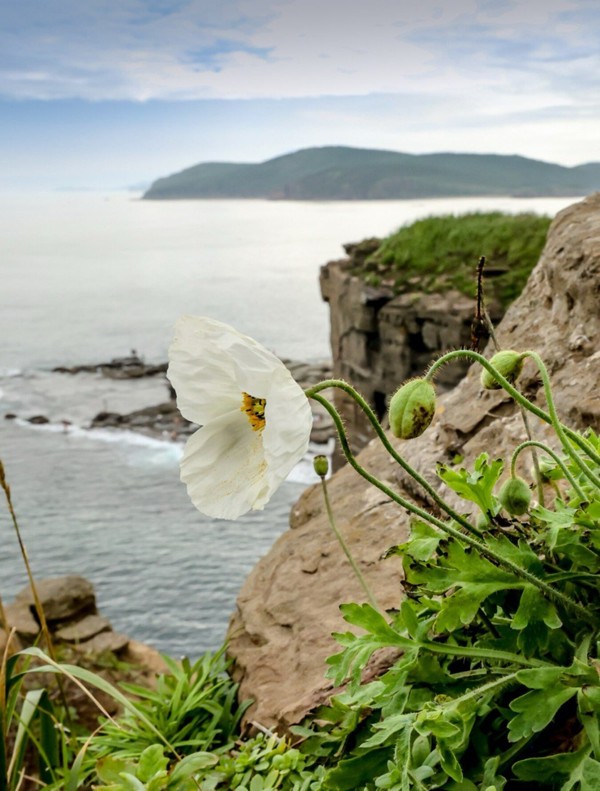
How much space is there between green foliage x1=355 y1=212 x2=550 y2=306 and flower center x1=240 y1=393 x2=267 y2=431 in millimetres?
17224

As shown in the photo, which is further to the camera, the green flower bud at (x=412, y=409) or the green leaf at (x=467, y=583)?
the green leaf at (x=467, y=583)

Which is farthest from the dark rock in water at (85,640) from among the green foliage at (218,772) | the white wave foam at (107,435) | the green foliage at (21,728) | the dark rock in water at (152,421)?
the dark rock in water at (152,421)

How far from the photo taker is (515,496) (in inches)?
67.1

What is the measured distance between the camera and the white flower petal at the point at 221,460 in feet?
5.19

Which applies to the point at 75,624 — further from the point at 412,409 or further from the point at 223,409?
the point at 412,409

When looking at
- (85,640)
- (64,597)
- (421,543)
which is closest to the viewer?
(421,543)

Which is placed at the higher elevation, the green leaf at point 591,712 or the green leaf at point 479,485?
the green leaf at point 479,485

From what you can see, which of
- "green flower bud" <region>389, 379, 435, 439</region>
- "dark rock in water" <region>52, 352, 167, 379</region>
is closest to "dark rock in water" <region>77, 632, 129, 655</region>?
"green flower bud" <region>389, 379, 435, 439</region>

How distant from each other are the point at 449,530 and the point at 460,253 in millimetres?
19857

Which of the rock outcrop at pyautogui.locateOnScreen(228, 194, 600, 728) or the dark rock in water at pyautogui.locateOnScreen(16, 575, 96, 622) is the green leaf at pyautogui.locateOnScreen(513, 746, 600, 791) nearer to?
the rock outcrop at pyautogui.locateOnScreen(228, 194, 600, 728)

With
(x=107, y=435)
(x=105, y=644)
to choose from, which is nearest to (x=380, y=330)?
(x=105, y=644)

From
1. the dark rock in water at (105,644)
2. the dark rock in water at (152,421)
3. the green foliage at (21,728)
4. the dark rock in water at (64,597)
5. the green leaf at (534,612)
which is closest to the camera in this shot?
the green leaf at (534,612)

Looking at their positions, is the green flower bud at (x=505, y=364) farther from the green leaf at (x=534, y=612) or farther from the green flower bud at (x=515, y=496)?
the green leaf at (x=534, y=612)

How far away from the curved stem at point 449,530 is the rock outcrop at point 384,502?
1.00m
